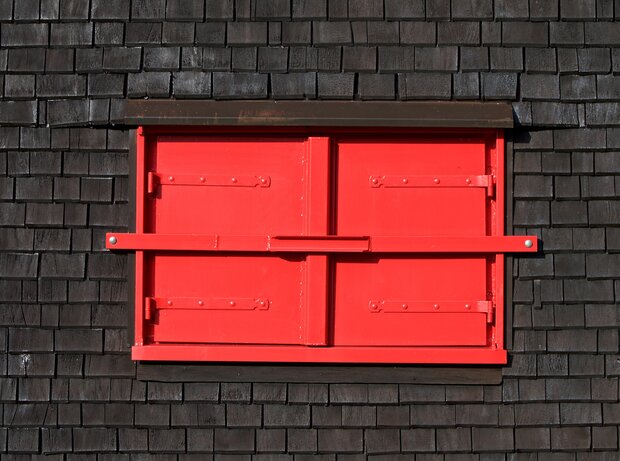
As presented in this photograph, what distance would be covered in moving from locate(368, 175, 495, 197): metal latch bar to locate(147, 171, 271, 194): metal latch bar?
24.0 inches

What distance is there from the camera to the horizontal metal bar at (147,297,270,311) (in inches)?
179

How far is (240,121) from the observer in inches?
178

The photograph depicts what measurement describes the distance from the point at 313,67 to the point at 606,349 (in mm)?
2209

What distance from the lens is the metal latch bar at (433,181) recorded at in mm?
4582

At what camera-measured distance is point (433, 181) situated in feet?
15.0

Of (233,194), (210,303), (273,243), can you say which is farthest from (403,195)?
(210,303)

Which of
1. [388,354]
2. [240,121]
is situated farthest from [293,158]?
[388,354]

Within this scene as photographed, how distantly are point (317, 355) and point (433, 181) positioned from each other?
113cm

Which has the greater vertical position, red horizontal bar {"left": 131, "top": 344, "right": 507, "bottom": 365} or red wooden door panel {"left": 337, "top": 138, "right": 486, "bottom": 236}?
red wooden door panel {"left": 337, "top": 138, "right": 486, "bottom": 236}

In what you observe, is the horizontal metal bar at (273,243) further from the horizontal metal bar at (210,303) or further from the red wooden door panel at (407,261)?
the horizontal metal bar at (210,303)

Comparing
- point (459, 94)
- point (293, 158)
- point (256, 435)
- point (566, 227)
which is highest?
point (459, 94)

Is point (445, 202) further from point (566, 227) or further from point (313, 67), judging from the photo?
point (313, 67)

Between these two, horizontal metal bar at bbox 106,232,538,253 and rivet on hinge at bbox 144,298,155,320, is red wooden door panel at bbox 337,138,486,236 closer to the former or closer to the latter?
horizontal metal bar at bbox 106,232,538,253

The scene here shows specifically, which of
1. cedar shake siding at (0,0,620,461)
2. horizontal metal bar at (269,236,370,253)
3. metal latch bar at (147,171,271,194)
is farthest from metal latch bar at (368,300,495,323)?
metal latch bar at (147,171,271,194)
